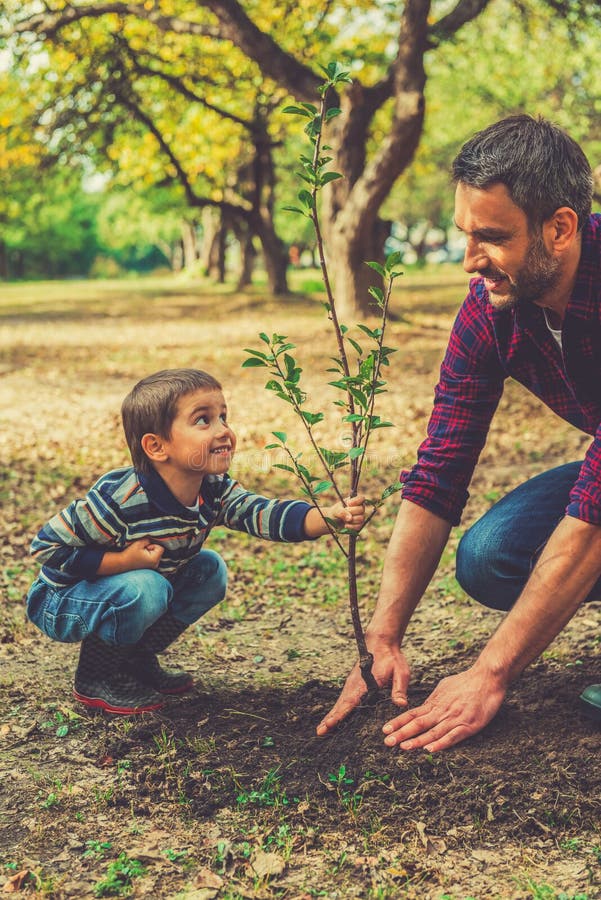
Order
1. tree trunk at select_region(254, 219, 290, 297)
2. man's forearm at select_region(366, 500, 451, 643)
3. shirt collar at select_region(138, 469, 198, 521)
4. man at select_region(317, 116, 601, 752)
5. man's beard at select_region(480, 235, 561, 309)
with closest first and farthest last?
man at select_region(317, 116, 601, 752) < man's beard at select_region(480, 235, 561, 309) < man's forearm at select_region(366, 500, 451, 643) < shirt collar at select_region(138, 469, 198, 521) < tree trunk at select_region(254, 219, 290, 297)

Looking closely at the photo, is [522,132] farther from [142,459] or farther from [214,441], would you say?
[142,459]

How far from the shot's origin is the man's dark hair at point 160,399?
311 cm

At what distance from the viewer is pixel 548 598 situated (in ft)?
8.82

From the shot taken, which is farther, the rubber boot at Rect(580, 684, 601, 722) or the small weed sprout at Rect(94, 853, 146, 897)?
the rubber boot at Rect(580, 684, 601, 722)

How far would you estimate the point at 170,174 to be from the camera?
61.3ft

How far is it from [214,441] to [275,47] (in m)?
11.0

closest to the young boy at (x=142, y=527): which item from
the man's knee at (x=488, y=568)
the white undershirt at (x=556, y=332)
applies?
the man's knee at (x=488, y=568)

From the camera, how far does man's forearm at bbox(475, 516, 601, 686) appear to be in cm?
267

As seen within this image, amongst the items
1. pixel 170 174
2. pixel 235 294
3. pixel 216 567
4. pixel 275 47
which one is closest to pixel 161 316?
pixel 170 174

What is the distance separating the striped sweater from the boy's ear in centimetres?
8

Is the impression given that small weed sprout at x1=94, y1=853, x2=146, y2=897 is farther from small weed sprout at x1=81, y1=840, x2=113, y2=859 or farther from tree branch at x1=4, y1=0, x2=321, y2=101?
tree branch at x1=4, y1=0, x2=321, y2=101

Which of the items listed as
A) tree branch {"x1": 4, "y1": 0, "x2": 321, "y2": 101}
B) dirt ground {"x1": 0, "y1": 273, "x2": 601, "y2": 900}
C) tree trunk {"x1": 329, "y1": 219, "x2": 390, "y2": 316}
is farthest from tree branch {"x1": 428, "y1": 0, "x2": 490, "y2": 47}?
dirt ground {"x1": 0, "y1": 273, "x2": 601, "y2": 900}

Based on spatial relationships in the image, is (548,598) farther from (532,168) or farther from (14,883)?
(14,883)

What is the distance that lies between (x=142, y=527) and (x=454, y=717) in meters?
1.23
